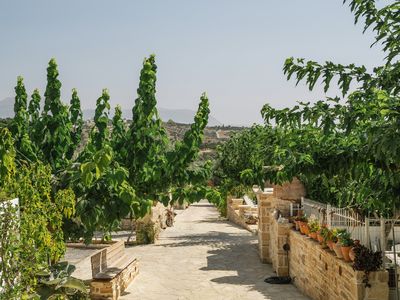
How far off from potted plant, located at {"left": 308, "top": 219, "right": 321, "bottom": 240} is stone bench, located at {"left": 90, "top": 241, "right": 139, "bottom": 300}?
194 inches

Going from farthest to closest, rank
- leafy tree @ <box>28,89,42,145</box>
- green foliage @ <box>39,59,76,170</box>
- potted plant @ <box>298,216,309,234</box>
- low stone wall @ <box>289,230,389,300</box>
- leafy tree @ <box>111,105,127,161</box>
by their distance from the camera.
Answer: leafy tree @ <box>28,89,42,145</box>, leafy tree @ <box>111,105,127,161</box>, potted plant @ <box>298,216,309,234</box>, green foliage @ <box>39,59,76,170</box>, low stone wall @ <box>289,230,389,300</box>

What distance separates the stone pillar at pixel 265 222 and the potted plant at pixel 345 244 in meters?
7.47

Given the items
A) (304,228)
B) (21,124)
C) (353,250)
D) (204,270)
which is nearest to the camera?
(353,250)

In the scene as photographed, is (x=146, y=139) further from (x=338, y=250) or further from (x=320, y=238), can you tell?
(x=338, y=250)

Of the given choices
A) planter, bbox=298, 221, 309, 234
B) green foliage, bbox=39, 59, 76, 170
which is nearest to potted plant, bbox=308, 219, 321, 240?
planter, bbox=298, 221, 309, 234

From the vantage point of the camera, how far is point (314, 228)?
12.1 m

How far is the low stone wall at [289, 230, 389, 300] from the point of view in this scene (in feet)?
27.9

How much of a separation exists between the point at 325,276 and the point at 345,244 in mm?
1588

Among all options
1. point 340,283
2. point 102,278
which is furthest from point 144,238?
point 340,283

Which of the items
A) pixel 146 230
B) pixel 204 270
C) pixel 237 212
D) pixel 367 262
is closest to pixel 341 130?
pixel 367 262

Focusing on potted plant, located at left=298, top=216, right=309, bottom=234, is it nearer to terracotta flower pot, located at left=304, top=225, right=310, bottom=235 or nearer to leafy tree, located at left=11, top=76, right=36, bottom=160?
terracotta flower pot, located at left=304, top=225, right=310, bottom=235

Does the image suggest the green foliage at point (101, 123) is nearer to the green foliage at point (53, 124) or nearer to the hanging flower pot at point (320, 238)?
the green foliage at point (53, 124)

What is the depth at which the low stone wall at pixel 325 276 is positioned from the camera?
8.52 m

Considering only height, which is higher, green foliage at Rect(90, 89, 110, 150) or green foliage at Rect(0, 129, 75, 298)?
green foliage at Rect(90, 89, 110, 150)
